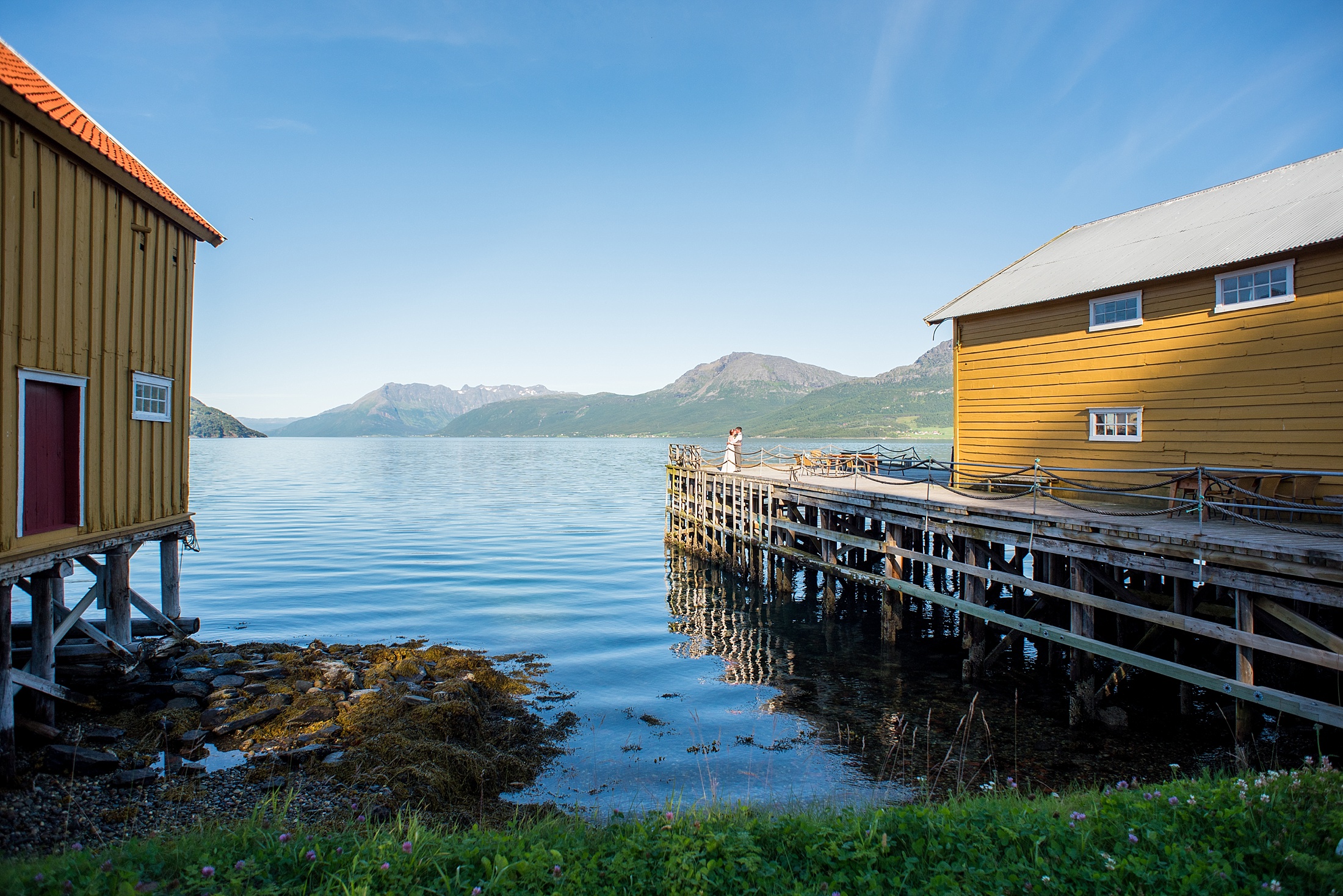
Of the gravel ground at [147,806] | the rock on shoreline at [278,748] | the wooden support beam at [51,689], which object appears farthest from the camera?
the wooden support beam at [51,689]

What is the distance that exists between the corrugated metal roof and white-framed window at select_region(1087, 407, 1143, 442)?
2816mm

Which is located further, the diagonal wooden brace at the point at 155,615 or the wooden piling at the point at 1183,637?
the diagonal wooden brace at the point at 155,615

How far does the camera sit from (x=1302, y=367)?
43.3 feet

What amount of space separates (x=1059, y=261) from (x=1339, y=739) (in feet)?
45.0

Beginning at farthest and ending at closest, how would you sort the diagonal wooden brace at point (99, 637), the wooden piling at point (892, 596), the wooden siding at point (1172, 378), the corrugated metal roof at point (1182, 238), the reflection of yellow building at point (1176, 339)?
the wooden piling at point (892, 596) < the corrugated metal roof at point (1182, 238) < the reflection of yellow building at point (1176, 339) < the wooden siding at point (1172, 378) < the diagonal wooden brace at point (99, 637)

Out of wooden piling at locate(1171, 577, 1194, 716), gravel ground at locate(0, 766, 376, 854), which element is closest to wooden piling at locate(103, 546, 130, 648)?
gravel ground at locate(0, 766, 376, 854)

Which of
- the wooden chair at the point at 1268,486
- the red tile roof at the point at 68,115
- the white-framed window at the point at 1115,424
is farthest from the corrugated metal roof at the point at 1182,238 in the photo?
the red tile roof at the point at 68,115

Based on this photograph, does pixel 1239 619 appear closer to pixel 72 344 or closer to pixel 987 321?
pixel 987 321

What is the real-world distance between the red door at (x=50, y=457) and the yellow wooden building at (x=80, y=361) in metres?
0.02

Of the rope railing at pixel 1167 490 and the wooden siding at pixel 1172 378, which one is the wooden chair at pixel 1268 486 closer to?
the rope railing at pixel 1167 490

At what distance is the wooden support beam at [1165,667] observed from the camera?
8.28 metres

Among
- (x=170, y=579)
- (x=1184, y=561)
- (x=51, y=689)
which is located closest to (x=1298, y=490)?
(x=1184, y=561)

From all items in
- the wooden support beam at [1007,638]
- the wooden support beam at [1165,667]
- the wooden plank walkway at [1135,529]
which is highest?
the wooden plank walkway at [1135,529]

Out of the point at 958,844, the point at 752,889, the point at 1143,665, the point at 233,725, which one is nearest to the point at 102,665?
the point at 233,725
